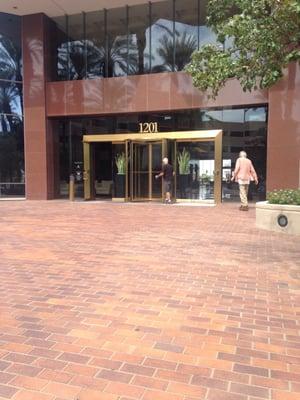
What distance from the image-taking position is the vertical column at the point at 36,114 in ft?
64.0

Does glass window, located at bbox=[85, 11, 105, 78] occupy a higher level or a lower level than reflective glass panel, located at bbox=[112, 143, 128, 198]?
higher

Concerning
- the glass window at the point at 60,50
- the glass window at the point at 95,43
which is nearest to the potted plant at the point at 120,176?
the glass window at the point at 95,43


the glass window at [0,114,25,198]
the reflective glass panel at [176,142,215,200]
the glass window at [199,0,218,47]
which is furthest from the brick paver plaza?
the glass window at [0,114,25,198]

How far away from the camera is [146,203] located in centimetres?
1780

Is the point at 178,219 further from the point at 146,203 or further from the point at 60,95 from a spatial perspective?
the point at 60,95

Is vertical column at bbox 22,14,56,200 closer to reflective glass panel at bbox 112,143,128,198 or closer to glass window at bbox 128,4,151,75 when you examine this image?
reflective glass panel at bbox 112,143,128,198

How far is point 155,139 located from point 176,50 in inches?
144

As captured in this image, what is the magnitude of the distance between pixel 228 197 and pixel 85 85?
7.49 m

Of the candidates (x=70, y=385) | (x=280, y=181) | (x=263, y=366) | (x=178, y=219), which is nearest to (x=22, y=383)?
(x=70, y=385)

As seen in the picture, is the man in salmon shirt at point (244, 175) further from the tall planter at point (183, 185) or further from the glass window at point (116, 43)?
the glass window at point (116, 43)

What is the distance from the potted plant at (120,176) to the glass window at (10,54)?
21.2 feet

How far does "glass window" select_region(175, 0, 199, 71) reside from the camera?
59.6ft

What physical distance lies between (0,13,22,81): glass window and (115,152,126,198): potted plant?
6454mm

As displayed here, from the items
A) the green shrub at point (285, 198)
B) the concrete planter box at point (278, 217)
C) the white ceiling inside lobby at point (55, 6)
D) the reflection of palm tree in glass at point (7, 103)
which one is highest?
the white ceiling inside lobby at point (55, 6)
